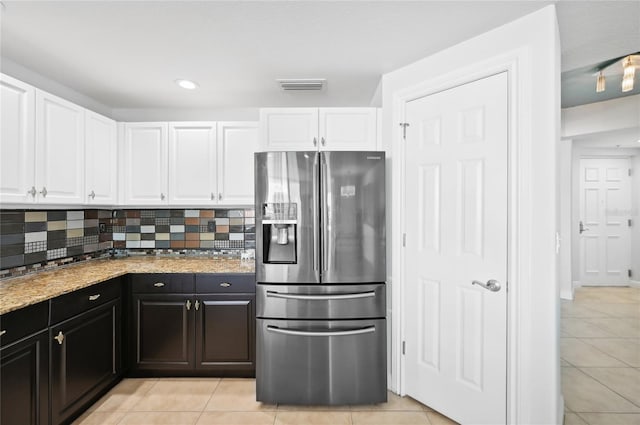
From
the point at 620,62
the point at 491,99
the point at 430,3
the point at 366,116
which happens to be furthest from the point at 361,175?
the point at 620,62

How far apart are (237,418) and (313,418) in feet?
1.69

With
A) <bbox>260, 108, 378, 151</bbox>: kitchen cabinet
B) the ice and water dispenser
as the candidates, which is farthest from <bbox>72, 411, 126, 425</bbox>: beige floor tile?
<bbox>260, 108, 378, 151</bbox>: kitchen cabinet

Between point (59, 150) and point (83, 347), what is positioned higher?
point (59, 150)

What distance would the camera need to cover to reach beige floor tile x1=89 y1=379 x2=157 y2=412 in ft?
7.44

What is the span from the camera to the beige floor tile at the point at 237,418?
212cm

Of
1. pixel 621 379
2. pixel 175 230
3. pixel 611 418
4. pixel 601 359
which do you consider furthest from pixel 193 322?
pixel 601 359

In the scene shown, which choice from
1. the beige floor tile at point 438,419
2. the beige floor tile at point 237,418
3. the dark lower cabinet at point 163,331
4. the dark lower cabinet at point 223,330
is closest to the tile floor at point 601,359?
the beige floor tile at point 438,419

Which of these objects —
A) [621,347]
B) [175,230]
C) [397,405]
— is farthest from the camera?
[175,230]

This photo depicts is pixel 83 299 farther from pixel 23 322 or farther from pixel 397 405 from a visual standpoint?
pixel 397 405

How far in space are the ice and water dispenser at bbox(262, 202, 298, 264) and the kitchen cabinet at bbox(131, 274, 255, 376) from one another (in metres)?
0.44

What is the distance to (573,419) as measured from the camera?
7.05 feet

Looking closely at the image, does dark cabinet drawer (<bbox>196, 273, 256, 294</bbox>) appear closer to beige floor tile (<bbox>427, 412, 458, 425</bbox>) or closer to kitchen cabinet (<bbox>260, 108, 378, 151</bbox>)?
kitchen cabinet (<bbox>260, 108, 378, 151</bbox>)

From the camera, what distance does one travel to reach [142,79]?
8.48 feet

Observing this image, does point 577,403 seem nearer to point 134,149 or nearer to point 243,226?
point 243,226
